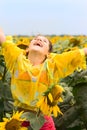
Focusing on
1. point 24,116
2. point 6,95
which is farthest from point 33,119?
point 6,95

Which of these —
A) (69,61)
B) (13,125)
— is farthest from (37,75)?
(13,125)

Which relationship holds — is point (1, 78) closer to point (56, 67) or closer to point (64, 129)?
point (64, 129)

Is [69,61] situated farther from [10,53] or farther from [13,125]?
[13,125]

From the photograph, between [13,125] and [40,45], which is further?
[40,45]

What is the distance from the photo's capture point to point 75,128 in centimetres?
350

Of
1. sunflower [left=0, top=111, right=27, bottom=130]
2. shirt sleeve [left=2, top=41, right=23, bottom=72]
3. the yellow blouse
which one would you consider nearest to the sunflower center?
sunflower [left=0, top=111, right=27, bottom=130]

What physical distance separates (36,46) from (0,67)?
A: 702mm

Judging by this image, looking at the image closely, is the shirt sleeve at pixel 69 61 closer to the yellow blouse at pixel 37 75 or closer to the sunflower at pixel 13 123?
the yellow blouse at pixel 37 75

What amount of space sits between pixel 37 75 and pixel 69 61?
0.16 meters

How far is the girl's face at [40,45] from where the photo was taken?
288 cm

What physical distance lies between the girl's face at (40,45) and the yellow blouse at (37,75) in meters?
0.06

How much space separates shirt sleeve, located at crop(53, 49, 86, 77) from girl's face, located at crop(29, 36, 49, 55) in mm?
88

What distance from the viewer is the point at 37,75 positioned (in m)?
2.84

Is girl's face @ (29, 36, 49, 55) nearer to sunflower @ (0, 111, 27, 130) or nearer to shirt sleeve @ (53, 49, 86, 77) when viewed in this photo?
shirt sleeve @ (53, 49, 86, 77)
